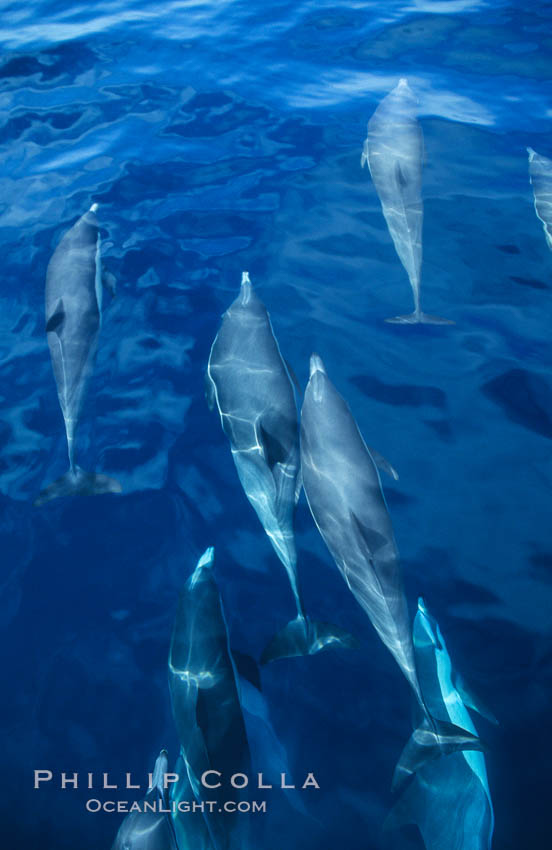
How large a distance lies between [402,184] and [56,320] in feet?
12.8

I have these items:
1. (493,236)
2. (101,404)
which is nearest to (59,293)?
(101,404)

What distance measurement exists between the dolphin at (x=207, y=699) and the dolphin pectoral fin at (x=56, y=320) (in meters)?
2.47

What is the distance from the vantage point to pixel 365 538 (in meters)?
3.52

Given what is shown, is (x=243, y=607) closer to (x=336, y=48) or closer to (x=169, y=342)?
(x=169, y=342)

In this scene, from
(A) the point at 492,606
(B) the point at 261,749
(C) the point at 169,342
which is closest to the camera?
(B) the point at 261,749

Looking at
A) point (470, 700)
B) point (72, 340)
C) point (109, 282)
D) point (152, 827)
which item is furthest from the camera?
point (109, 282)

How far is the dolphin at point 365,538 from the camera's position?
11.5 feet

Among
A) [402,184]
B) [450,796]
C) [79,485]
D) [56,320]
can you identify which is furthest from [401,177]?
[450,796]

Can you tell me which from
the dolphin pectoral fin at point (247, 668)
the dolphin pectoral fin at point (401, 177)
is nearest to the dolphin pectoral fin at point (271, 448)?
the dolphin pectoral fin at point (247, 668)

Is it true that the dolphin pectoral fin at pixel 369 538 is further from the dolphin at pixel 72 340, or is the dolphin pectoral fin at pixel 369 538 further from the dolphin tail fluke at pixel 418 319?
the dolphin tail fluke at pixel 418 319

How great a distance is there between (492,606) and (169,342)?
156 inches

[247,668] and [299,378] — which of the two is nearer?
[247,668]

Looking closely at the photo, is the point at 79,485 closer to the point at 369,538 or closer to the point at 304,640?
the point at 304,640

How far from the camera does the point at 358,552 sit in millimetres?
3561
